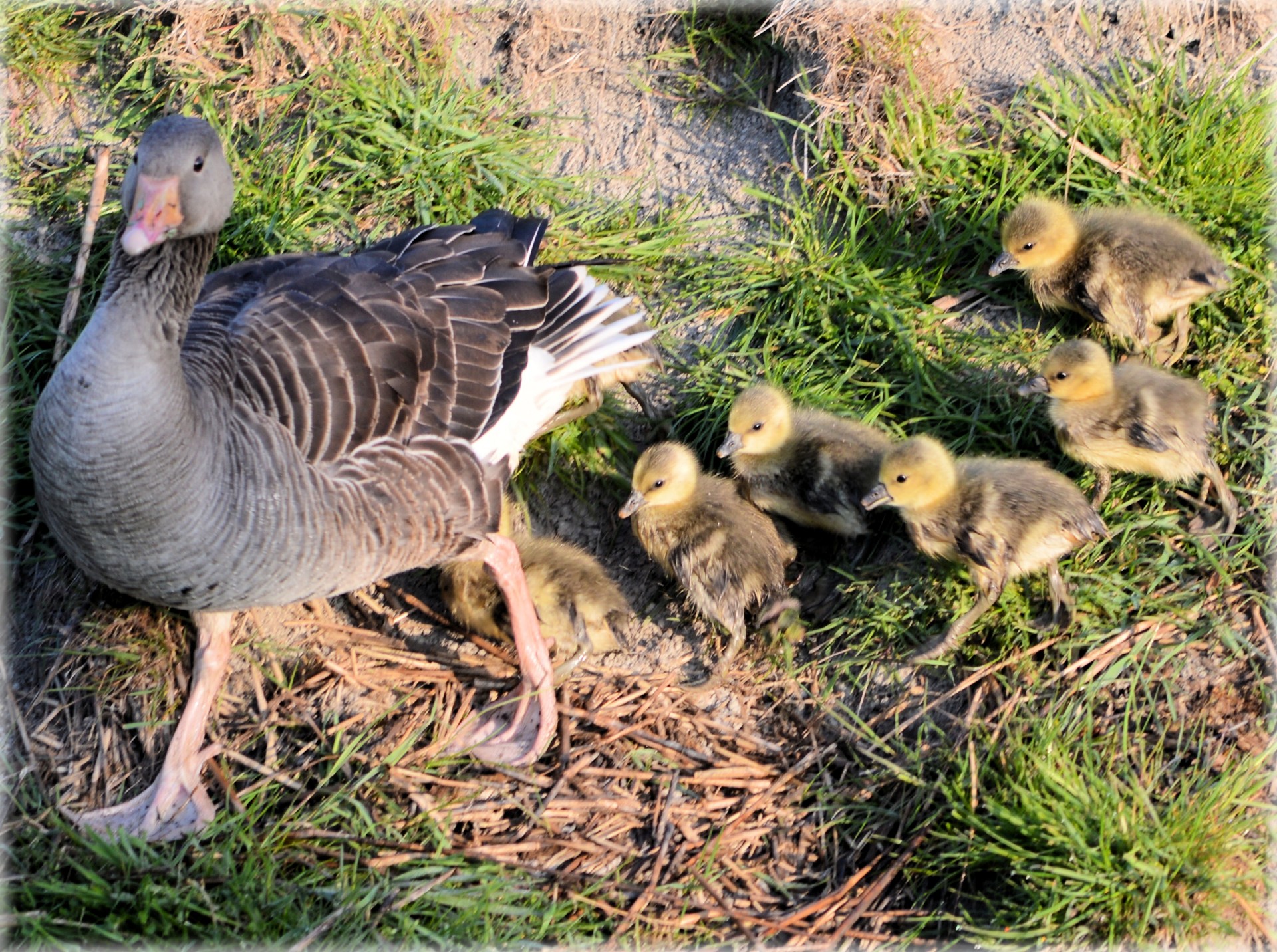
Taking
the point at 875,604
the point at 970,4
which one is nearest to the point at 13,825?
the point at 875,604

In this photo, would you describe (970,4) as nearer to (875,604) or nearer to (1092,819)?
(875,604)

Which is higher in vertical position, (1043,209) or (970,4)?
(970,4)

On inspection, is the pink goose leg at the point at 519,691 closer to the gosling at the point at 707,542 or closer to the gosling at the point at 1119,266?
the gosling at the point at 707,542

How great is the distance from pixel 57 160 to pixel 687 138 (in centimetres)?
272

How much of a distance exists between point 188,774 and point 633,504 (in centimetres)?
167

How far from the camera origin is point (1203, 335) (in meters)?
4.66

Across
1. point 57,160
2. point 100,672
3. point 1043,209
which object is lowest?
point 100,672

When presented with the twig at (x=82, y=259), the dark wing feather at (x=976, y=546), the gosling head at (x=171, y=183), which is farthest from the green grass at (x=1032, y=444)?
the twig at (x=82, y=259)

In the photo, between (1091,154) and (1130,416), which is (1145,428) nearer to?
(1130,416)

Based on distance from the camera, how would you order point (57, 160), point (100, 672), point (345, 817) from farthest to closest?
point (57, 160), point (100, 672), point (345, 817)

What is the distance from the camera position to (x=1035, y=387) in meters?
4.20

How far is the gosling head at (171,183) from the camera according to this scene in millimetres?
3320

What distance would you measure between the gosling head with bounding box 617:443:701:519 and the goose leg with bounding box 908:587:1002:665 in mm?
933

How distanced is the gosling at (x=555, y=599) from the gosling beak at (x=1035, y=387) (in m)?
1.53
